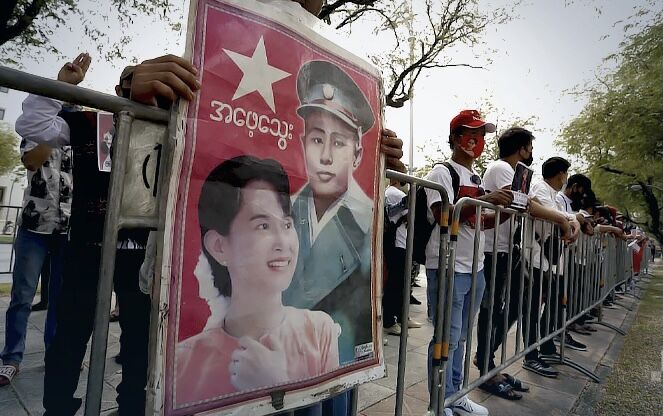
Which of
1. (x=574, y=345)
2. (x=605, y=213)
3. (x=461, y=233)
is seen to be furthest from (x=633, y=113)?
(x=461, y=233)

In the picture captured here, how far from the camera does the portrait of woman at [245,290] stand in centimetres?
93

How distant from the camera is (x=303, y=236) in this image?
1.14m

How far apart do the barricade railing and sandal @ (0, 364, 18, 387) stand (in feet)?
8.33

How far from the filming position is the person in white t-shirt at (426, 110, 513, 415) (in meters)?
2.38

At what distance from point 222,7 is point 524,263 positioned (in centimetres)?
284

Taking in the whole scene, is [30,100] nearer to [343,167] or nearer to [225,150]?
[225,150]

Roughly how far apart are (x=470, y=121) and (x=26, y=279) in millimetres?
3095

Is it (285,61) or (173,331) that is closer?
(173,331)

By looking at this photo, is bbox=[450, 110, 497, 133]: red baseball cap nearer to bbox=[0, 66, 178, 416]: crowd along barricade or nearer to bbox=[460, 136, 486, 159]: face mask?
bbox=[460, 136, 486, 159]: face mask

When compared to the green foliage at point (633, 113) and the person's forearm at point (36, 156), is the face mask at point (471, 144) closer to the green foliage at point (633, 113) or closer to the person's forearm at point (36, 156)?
the person's forearm at point (36, 156)

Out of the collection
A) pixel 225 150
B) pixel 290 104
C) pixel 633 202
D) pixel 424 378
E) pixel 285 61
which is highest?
pixel 633 202

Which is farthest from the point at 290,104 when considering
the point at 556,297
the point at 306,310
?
the point at 556,297

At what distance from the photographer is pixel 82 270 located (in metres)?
1.59

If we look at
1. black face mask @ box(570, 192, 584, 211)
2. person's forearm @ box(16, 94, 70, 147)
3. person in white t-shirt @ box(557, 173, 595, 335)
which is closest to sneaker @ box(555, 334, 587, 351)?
person in white t-shirt @ box(557, 173, 595, 335)
